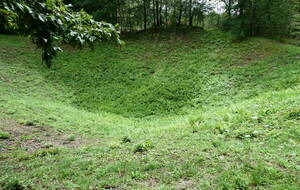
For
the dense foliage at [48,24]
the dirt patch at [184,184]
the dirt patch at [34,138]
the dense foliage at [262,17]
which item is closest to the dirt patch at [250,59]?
the dense foliage at [262,17]

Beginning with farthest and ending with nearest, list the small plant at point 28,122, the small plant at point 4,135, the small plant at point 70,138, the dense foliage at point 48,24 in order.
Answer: the small plant at point 28,122 < the small plant at point 70,138 < the small plant at point 4,135 < the dense foliage at point 48,24

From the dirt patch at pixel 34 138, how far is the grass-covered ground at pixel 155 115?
0.03m

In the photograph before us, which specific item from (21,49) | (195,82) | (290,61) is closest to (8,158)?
(195,82)

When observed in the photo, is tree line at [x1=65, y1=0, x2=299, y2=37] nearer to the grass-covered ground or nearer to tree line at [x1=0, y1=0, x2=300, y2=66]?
tree line at [x1=0, y1=0, x2=300, y2=66]

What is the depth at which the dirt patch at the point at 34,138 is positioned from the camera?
5.33 meters

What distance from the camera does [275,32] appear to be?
15.6 meters

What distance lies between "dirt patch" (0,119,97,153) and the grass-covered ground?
29 millimetres

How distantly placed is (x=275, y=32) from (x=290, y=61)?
16.9ft

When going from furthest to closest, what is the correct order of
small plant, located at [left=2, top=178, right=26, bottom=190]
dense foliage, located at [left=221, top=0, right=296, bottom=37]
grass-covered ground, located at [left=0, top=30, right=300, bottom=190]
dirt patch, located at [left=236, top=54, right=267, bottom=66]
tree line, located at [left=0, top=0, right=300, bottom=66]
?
dense foliage, located at [left=221, top=0, right=296, bottom=37] → dirt patch, located at [left=236, top=54, right=267, bottom=66] → grass-covered ground, located at [left=0, top=30, right=300, bottom=190] → small plant, located at [left=2, top=178, right=26, bottom=190] → tree line, located at [left=0, top=0, right=300, bottom=66]

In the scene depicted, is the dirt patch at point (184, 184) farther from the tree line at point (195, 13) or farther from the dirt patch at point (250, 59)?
the tree line at point (195, 13)

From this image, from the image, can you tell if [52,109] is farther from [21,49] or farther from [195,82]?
[21,49]

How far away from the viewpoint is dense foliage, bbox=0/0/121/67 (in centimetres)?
175

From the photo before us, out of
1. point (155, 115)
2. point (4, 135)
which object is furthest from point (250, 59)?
point (4, 135)

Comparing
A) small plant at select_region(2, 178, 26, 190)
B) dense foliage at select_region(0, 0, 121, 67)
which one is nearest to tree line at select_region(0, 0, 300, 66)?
dense foliage at select_region(0, 0, 121, 67)
